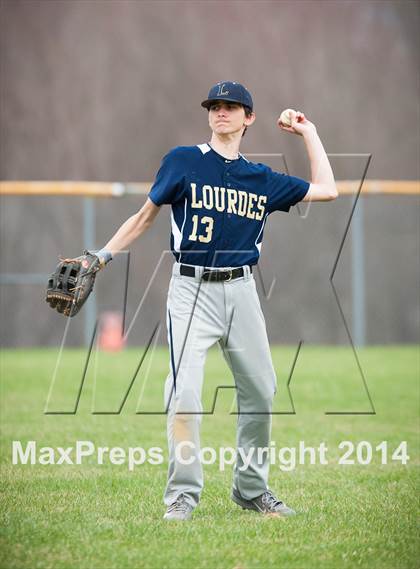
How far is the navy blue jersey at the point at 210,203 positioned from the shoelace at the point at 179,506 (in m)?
1.02

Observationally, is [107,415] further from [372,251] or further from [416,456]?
[372,251]

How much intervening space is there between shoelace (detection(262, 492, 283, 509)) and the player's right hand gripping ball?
1.20m

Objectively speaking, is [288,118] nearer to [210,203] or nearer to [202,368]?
[210,203]

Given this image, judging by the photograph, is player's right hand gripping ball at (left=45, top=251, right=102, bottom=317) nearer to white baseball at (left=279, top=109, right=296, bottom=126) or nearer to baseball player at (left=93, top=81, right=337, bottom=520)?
baseball player at (left=93, top=81, right=337, bottom=520)

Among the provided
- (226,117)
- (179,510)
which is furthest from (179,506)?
(226,117)

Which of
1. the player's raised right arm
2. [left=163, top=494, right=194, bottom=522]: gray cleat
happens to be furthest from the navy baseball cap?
[left=163, top=494, right=194, bottom=522]: gray cleat

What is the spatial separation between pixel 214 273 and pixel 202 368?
0.42 m

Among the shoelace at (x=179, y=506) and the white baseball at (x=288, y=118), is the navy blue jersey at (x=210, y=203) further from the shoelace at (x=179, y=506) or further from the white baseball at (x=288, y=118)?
the shoelace at (x=179, y=506)

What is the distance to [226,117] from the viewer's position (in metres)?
4.53

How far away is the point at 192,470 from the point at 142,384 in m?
5.12

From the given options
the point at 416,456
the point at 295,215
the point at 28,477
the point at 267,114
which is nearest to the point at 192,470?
the point at 28,477

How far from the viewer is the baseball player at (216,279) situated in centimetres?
443

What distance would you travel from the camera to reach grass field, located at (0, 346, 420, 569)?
12.8 ft

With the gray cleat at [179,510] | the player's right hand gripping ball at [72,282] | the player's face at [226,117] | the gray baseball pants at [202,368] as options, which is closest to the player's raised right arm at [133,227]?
the player's right hand gripping ball at [72,282]
